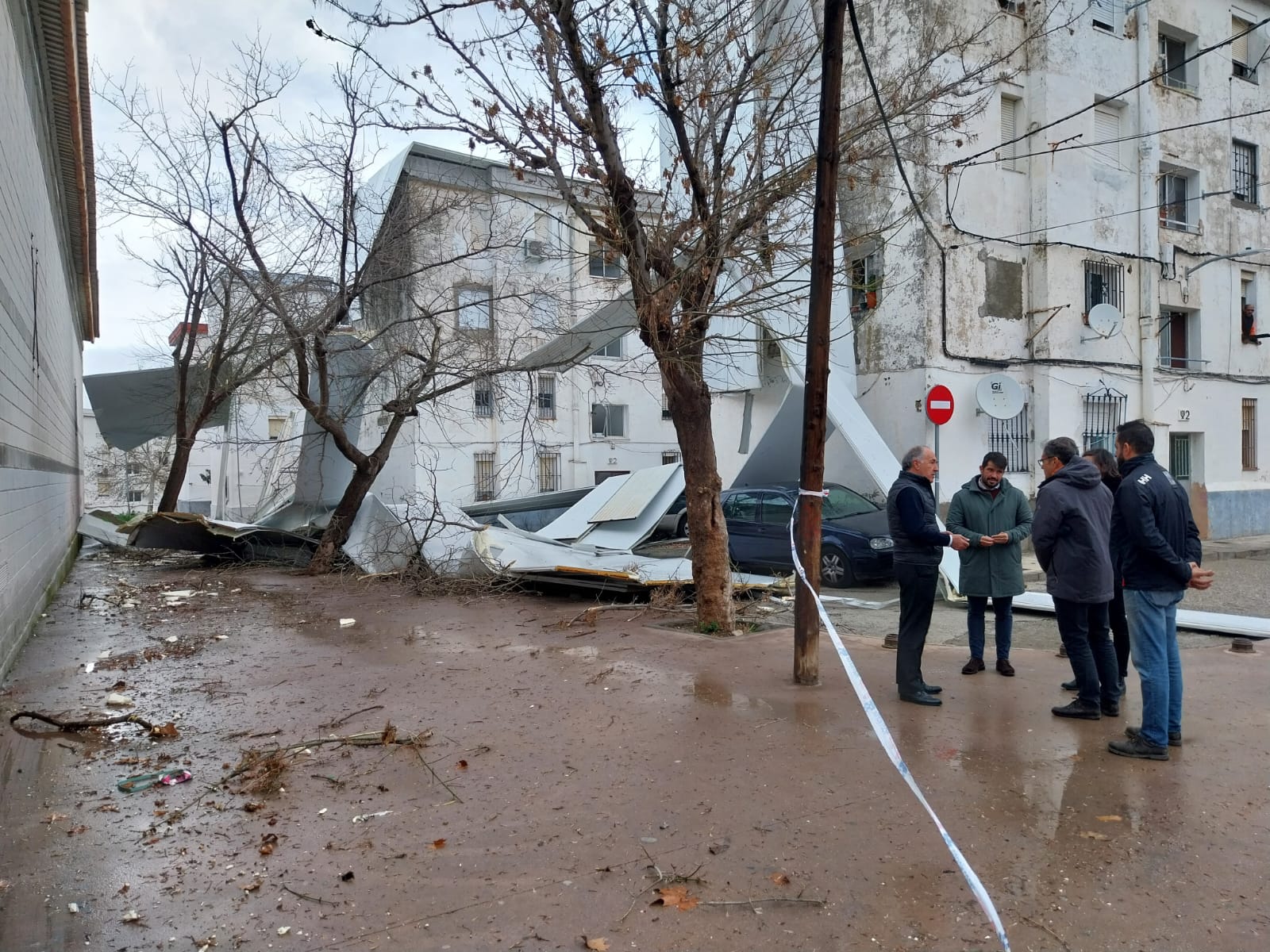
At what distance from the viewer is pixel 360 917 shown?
3.13 metres

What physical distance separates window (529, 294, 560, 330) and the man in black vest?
8.41 meters

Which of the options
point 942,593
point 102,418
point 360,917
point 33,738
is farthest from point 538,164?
point 102,418

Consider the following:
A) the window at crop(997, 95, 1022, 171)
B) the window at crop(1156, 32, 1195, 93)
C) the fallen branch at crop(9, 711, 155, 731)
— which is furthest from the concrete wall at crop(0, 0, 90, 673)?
the window at crop(1156, 32, 1195, 93)

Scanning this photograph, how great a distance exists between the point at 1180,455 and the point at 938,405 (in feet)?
26.9

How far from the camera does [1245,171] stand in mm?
20719

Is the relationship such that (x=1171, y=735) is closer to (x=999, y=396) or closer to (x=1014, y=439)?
(x=999, y=396)

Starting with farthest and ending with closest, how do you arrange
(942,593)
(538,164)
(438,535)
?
1. (438,535)
2. (942,593)
3. (538,164)

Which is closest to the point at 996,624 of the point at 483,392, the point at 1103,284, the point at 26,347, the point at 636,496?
the point at 636,496

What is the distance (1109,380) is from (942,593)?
939 cm

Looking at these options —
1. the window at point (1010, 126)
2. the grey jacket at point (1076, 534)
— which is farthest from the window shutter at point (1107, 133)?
the grey jacket at point (1076, 534)

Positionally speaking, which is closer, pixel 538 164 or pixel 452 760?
pixel 452 760

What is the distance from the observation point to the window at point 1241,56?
20266 mm

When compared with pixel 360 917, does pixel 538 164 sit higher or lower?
higher

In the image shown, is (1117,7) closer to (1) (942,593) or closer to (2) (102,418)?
(1) (942,593)
